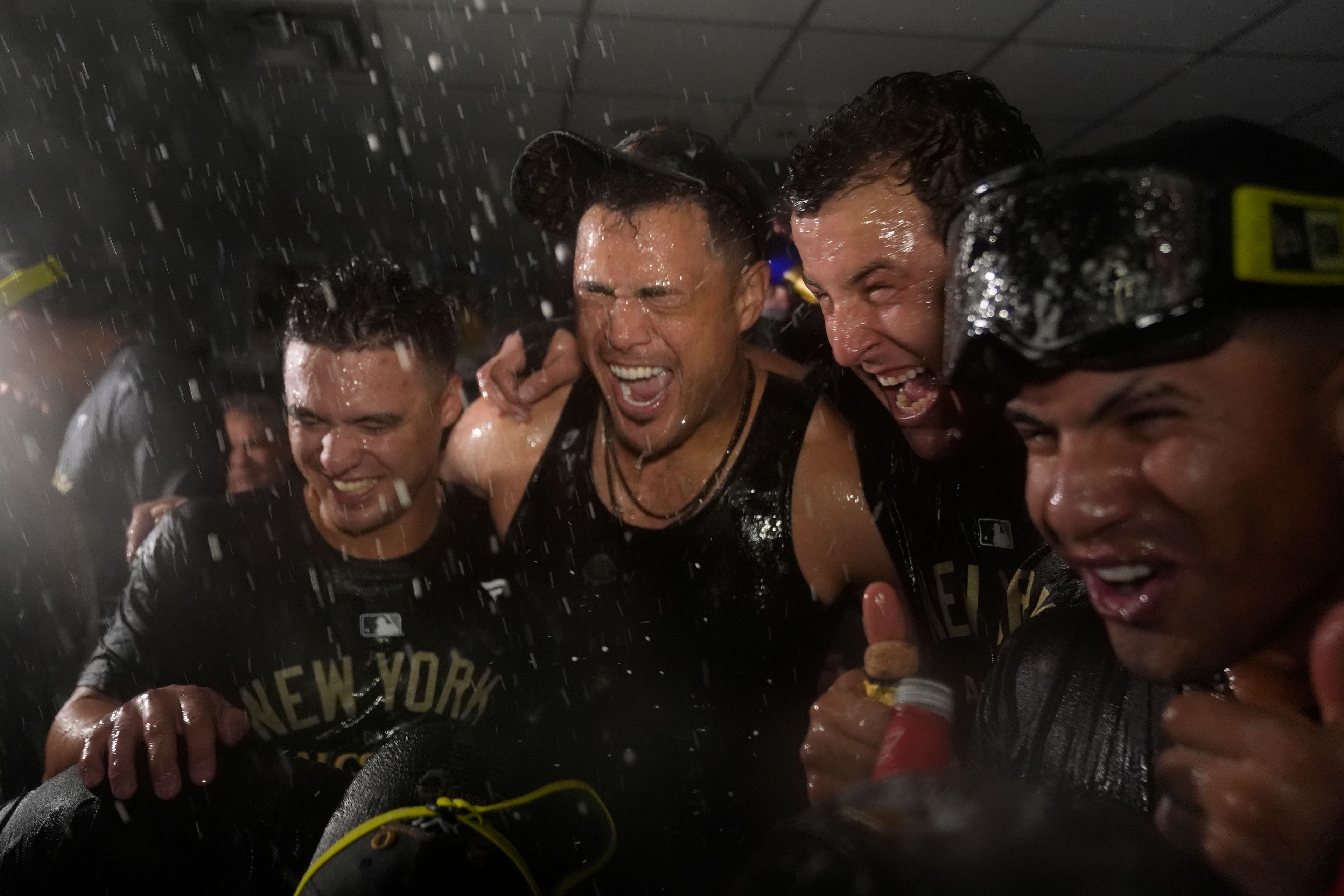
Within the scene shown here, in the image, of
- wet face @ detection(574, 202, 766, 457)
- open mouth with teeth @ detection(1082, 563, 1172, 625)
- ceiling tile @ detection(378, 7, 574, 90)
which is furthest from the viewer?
ceiling tile @ detection(378, 7, 574, 90)

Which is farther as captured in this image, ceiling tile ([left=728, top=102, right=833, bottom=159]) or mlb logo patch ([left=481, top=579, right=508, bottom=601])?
ceiling tile ([left=728, top=102, right=833, bottom=159])

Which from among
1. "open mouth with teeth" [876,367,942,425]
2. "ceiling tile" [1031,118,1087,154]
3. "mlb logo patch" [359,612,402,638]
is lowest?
"mlb logo patch" [359,612,402,638]

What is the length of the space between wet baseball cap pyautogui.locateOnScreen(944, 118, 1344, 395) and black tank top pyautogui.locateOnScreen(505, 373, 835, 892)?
4.20 feet

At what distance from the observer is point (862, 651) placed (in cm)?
263

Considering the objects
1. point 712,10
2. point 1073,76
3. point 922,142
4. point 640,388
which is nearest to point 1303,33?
point 1073,76

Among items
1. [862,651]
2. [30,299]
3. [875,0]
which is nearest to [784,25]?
[875,0]

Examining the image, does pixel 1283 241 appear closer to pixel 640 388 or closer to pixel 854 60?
pixel 640 388

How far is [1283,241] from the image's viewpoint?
86 centimetres

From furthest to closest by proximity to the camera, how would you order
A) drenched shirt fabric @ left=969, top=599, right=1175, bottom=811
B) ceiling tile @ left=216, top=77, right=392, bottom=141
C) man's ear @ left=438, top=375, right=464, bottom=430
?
ceiling tile @ left=216, top=77, right=392, bottom=141
man's ear @ left=438, top=375, right=464, bottom=430
drenched shirt fabric @ left=969, top=599, right=1175, bottom=811

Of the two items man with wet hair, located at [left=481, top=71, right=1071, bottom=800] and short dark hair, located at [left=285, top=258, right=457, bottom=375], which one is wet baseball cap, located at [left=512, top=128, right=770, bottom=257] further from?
short dark hair, located at [left=285, top=258, right=457, bottom=375]

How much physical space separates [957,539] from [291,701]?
1734 millimetres

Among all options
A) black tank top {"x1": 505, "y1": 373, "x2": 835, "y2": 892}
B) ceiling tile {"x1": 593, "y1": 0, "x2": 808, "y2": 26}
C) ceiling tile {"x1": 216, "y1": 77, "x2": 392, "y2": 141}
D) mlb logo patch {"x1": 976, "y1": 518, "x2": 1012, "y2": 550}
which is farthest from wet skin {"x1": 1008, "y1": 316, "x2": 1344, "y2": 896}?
ceiling tile {"x1": 216, "y1": 77, "x2": 392, "y2": 141}

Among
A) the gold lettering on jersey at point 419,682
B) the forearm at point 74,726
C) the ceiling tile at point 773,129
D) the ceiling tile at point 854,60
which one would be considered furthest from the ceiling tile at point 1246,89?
the forearm at point 74,726

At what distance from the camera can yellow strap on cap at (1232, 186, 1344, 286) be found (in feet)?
2.81
